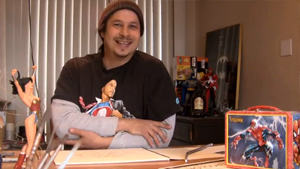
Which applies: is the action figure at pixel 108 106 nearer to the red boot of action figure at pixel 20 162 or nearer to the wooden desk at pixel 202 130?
the red boot of action figure at pixel 20 162

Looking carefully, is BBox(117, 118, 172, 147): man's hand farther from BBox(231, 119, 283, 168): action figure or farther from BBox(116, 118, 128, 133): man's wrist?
BBox(231, 119, 283, 168): action figure

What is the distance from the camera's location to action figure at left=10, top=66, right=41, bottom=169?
2.08 ft

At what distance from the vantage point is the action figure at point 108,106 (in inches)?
49.9

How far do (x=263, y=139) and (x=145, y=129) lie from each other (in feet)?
1.71

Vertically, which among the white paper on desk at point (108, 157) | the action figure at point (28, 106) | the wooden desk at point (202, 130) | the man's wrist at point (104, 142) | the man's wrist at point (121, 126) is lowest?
the wooden desk at point (202, 130)

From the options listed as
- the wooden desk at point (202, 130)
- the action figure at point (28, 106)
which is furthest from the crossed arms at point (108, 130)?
the wooden desk at point (202, 130)

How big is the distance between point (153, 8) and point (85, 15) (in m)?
0.64

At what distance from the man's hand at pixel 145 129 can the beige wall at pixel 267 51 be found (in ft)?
3.55

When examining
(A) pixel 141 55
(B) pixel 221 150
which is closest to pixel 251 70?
(A) pixel 141 55

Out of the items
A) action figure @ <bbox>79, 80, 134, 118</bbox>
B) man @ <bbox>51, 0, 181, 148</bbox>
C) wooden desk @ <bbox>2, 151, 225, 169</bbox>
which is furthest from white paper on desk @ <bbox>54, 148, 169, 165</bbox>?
action figure @ <bbox>79, 80, 134, 118</bbox>

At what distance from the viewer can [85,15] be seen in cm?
278

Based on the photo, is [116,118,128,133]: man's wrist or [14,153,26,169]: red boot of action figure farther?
[116,118,128,133]: man's wrist

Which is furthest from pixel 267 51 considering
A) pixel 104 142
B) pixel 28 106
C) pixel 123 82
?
pixel 28 106

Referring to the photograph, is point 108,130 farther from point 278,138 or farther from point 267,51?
point 267,51
